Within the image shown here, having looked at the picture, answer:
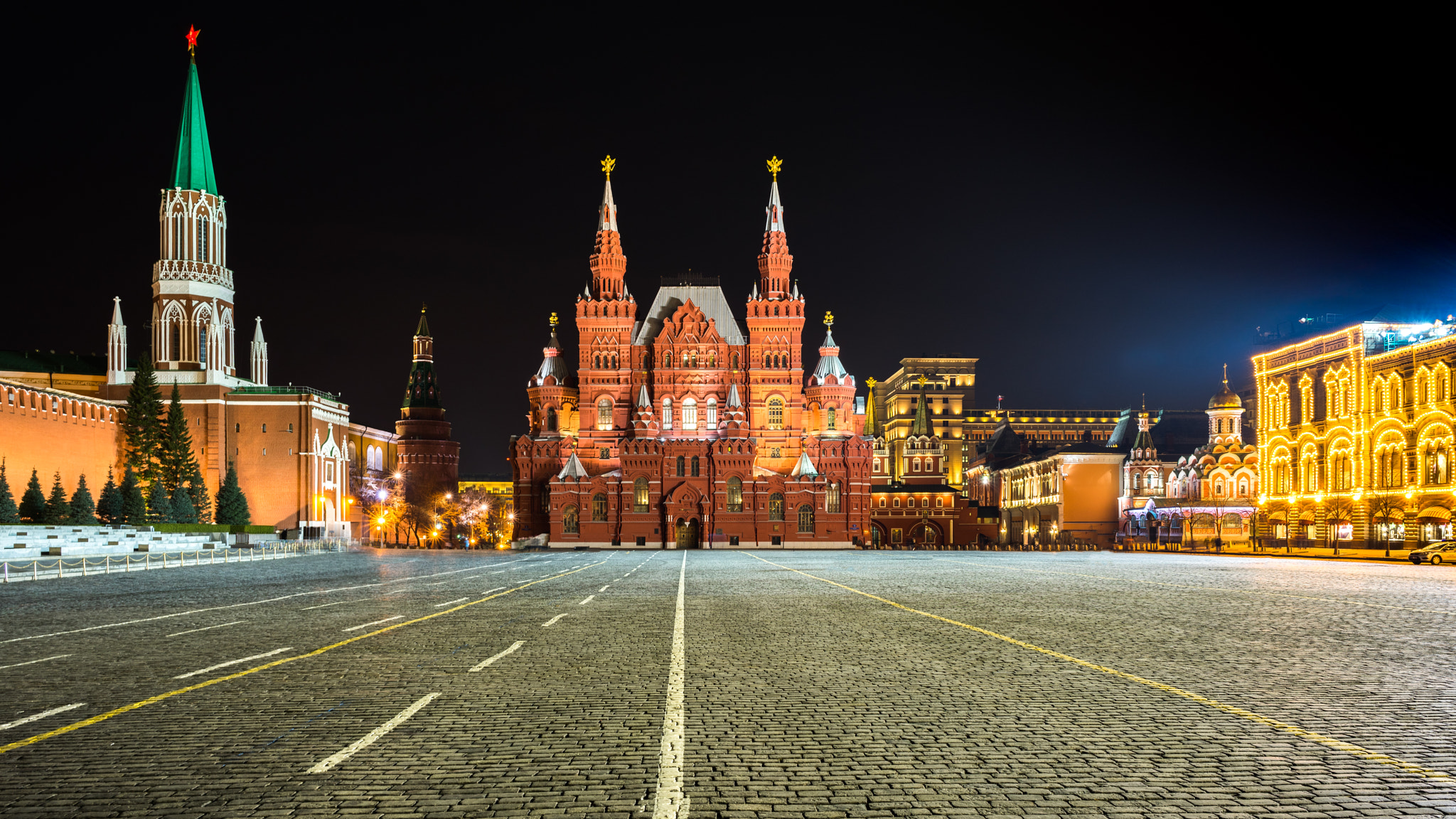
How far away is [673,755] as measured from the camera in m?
8.07

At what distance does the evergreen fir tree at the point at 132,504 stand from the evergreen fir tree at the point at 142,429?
1153 cm

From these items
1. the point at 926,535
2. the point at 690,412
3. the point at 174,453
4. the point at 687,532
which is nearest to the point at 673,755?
the point at 174,453

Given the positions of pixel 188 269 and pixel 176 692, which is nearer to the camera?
pixel 176 692

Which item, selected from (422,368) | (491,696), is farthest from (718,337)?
(491,696)

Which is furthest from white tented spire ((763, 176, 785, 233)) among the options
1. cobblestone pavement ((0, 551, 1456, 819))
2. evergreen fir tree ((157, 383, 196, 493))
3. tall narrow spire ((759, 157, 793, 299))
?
cobblestone pavement ((0, 551, 1456, 819))

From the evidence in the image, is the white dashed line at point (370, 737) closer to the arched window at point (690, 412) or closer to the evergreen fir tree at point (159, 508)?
the evergreen fir tree at point (159, 508)

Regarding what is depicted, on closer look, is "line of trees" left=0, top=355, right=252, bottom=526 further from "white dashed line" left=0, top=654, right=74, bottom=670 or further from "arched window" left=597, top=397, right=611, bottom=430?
"white dashed line" left=0, top=654, right=74, bottom=670

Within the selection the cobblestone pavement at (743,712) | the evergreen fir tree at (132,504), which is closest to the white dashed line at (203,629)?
the cobblestone pavement at (743,712)

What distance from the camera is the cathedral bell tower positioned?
274 ft

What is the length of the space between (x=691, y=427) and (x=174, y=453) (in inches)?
1655

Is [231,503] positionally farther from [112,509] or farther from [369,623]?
[369,623]

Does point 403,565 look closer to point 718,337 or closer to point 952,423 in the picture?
point 718,337

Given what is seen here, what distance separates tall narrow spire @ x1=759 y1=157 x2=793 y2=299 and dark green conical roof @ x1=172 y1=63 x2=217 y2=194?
48536 millimetres

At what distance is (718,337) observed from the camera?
95688mm
